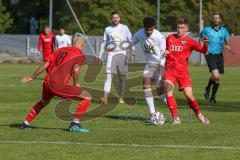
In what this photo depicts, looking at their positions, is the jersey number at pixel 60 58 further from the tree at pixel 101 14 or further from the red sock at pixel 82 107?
the tree at pixel 101 14

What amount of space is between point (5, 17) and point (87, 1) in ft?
31.9


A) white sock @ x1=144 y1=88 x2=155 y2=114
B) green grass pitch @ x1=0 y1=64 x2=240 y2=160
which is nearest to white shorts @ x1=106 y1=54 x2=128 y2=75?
green grass pitch @ x1=0 y1=64 x2=240 y2=160

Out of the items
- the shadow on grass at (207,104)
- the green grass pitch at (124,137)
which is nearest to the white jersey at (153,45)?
the green grass pitch at (124,137)

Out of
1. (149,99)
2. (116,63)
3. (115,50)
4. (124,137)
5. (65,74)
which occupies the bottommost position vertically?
(124,137)

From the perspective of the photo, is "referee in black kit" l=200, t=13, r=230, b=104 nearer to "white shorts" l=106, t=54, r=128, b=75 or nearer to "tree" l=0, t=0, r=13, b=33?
"white shorts" l=106, t=54, r=128, b=75

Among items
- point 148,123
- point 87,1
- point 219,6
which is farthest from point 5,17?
point 148,123

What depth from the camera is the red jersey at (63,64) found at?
1275cm

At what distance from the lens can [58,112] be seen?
16.4 meters

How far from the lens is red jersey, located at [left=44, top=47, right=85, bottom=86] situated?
12750mm

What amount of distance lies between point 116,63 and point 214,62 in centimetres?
295

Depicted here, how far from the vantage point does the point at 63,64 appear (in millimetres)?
12758

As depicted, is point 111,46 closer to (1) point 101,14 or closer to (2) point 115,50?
(2) point 115,50

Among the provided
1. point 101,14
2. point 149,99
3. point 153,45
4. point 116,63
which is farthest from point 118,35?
point 101,14

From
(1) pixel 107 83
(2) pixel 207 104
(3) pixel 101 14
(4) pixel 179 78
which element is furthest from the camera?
(3) pixel 101 14
